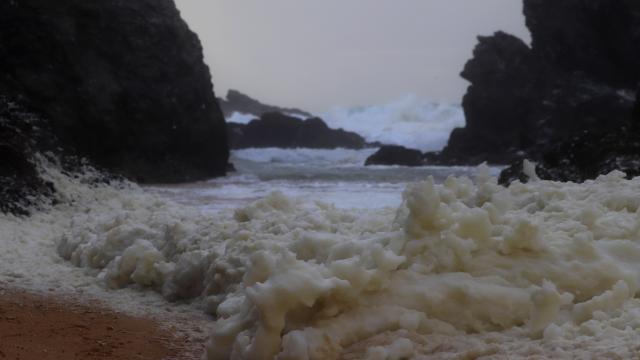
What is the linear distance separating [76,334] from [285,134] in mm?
50986

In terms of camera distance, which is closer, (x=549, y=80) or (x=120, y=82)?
(x=120, y=82)

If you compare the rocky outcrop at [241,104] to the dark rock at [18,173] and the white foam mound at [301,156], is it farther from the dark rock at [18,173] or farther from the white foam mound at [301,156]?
the dark rock at [18,173]

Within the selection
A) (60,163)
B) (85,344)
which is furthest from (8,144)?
(85,344)

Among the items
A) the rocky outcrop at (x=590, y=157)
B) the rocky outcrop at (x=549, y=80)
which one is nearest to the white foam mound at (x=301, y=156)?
the rocky outcrop at (x=549, y=80)

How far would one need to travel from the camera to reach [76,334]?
3.71 metres

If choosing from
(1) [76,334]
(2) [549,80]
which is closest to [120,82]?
(1) [76,334]

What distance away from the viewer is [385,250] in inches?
121

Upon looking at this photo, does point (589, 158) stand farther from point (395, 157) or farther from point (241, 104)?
point (241, 104)

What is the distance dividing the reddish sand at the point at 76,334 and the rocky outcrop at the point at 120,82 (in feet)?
37.4

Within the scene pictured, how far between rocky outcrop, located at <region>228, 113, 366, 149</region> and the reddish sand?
47.9 m

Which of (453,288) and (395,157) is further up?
(395,157)

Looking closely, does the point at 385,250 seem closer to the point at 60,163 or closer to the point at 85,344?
the point at 85,344

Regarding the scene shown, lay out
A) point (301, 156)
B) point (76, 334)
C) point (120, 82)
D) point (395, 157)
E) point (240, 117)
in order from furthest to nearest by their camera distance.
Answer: point (240, 117) → point (301, 156) → point (395, 157) → point (120, 82) → point (76, 334)

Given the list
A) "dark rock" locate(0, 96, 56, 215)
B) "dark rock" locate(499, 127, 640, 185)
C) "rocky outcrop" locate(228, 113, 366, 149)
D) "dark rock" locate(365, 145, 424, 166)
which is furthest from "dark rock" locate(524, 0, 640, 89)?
"dark rock" locate(0, 96, 56, 215)
